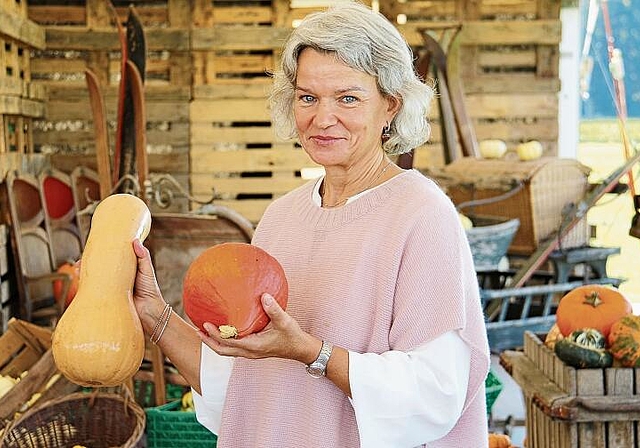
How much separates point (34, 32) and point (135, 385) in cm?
336

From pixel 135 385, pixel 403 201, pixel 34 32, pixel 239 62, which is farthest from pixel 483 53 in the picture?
pixel 403 201

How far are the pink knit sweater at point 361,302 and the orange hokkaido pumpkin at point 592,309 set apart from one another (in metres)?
1.17

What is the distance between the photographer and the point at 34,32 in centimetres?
634

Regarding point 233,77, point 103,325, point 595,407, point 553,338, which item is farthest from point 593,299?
point 233,77

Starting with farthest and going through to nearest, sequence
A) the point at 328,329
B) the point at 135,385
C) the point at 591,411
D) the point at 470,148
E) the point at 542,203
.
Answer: the point at 470,148, the point at 542,203, the point at 135,385, the point at 591,411, the point at 328,329

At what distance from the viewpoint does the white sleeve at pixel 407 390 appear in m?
1.56

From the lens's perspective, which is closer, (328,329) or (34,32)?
(328,329)

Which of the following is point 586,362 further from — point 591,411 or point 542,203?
point 542,203

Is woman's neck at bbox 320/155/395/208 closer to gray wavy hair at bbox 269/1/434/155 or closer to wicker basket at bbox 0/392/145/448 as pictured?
gray wavy hair at bbox 269/1/434/155

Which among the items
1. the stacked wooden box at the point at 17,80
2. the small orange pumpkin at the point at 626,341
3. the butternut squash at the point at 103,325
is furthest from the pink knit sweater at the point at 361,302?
the stacked wooden box at the point at 17,80

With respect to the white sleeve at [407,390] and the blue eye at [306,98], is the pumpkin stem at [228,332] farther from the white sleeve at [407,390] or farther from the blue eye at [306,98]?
the blue eye at [306,98]

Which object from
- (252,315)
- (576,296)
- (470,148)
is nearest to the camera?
(252,315)

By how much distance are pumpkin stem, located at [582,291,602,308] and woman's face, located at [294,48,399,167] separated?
136cm

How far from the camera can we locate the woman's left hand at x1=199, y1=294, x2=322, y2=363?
151 centimetres
